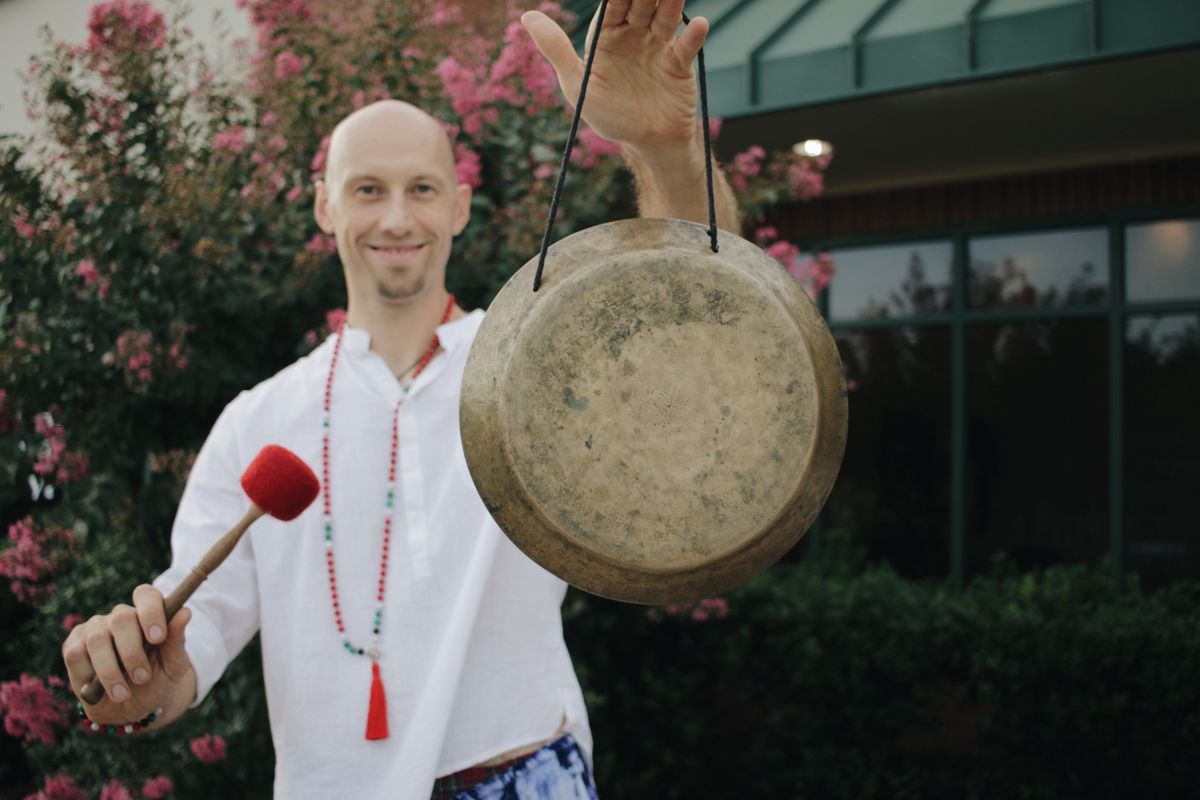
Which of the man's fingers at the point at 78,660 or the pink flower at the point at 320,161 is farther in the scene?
the pink flower at the point at 320,161

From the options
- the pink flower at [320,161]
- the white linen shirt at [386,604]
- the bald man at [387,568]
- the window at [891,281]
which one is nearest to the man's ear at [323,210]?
the bald man at [387,568]

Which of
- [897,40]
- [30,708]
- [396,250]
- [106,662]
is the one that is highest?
[897,40]

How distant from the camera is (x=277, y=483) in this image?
161cm

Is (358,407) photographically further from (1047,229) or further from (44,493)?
(1047,229)

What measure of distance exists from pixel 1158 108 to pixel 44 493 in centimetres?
554

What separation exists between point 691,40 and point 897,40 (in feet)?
13.9

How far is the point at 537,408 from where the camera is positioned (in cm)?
129

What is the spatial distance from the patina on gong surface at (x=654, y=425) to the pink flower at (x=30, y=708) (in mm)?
2701

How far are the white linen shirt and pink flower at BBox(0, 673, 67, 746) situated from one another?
175 centimetres

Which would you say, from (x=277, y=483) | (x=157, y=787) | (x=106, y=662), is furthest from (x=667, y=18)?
(x=157, y=787)

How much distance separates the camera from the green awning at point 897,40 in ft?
15.5

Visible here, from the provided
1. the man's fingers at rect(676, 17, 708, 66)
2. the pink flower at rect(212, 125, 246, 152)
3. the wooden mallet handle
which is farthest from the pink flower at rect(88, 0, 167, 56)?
the man's fingers at rect(676, 17, 708, 66)

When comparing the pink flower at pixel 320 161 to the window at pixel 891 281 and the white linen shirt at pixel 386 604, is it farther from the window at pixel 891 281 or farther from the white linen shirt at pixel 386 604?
the window at pixel 891 281

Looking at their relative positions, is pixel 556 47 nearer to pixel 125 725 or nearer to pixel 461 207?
pixel 461 207
